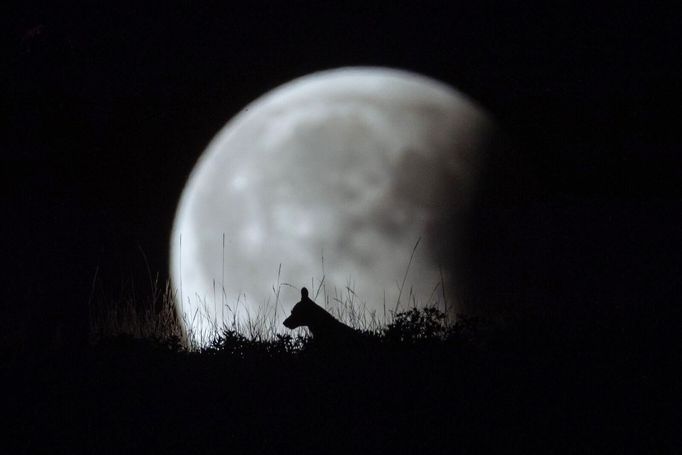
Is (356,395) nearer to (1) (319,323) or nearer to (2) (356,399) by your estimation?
(2) (356,399)

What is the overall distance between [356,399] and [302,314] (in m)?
2.28

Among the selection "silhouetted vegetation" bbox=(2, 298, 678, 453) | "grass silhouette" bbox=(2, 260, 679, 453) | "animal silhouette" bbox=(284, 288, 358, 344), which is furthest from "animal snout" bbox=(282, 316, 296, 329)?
"silhouetted vegetation" bbox=(2, 298, 678, 453)

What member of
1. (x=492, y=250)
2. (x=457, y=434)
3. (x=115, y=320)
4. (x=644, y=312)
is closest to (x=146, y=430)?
(x=457, y=434)

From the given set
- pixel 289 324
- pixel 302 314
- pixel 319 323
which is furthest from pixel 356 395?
pixel 289 324

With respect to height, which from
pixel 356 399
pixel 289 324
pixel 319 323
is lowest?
pixel 356 399

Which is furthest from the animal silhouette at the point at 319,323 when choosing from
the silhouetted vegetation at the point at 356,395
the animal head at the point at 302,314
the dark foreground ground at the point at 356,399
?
the dark foreground ground at the point at 356,399

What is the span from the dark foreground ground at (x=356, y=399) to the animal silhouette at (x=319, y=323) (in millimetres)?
282

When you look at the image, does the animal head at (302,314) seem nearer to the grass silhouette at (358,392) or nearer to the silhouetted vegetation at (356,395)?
the grass silhouette at (358,392)

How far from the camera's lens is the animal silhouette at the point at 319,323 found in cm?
660

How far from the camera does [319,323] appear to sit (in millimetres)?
6855

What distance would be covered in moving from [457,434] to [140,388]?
8.06ft

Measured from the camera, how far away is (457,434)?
4426mm

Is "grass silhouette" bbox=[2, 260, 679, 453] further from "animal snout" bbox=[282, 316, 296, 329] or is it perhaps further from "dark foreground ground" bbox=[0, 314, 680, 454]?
"animal snout" bbox=[282, 316, 296, 329]

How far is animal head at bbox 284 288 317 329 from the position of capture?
702 centimetres
